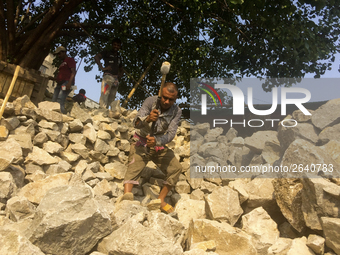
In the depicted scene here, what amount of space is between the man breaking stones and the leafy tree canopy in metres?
2.61

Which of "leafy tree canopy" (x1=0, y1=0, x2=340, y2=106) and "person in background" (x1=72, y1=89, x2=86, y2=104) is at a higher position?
"leafy tree canopy" (x1=0, y1=0, x2=340, y2=106)

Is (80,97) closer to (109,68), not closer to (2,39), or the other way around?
(109,68)

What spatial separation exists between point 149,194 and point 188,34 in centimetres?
480

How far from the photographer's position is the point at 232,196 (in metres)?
Result: 3.78

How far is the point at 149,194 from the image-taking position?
4.73m

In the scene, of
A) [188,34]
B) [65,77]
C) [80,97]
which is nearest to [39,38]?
[65,77]

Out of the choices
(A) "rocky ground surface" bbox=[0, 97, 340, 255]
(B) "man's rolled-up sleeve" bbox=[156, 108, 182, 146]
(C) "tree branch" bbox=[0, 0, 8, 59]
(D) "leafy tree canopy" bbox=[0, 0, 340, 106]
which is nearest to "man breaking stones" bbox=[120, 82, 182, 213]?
(B) "man's rolled-up sleeve" bbox=[156, 108, 182, 146]

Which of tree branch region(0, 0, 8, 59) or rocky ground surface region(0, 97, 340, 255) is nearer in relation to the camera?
rocky ground surface region(0, 97, 340, 255)

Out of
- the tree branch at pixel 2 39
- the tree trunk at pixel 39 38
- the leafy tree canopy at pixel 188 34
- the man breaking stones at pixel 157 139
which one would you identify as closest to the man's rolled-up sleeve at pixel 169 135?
the man breaking stones at pixel 157 139

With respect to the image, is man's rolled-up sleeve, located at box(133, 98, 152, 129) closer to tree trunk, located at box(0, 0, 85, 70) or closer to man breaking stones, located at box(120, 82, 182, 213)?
man breaking stones, located at box(120, 82, 182, 213)

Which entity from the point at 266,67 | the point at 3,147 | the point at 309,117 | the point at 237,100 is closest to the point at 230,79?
the point at 266,67

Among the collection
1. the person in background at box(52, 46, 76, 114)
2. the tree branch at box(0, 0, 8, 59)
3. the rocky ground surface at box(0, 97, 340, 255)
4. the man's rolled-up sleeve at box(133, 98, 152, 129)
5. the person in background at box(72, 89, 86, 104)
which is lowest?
the rocky ground surface at box(0, 97, 340, 255)

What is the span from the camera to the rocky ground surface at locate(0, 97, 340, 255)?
2512mm

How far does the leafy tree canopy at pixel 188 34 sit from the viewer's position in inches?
239
